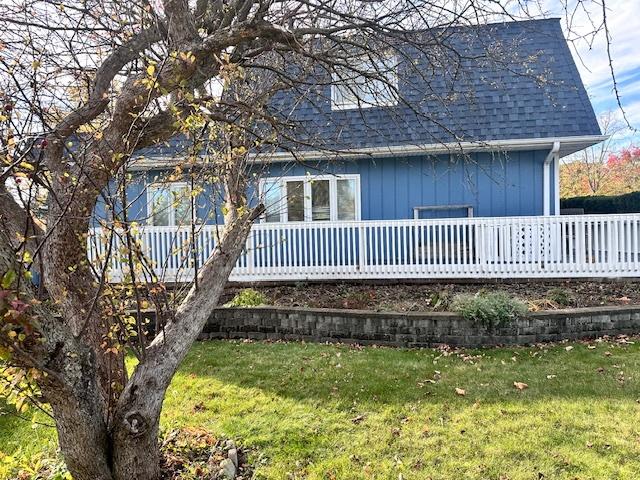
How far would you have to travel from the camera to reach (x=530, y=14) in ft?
14.6

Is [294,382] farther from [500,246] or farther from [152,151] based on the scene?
[152,151]

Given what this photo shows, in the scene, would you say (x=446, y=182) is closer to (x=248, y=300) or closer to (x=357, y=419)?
(x=248, y=300)

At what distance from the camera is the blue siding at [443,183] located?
9.79 metres

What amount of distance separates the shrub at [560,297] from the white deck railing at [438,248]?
0.90 m

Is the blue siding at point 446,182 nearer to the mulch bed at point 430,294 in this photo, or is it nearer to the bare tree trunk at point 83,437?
the mulch bed at point 430,294

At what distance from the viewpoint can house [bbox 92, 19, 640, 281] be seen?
317 inches

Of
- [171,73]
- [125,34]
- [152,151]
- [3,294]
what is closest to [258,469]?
[3,294]

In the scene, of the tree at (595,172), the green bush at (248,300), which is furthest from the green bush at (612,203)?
the tree at (595,172)

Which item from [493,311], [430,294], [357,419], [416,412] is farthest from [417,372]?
[430,294]

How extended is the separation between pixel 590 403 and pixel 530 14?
3862 mm

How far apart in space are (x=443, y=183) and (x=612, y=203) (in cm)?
601

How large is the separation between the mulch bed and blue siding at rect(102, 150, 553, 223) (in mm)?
2326

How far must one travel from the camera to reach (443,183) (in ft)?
A: 33.4

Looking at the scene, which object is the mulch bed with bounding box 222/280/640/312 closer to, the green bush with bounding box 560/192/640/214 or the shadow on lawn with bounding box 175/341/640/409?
the shadow on lawn with bounding box 175/341/640/409
